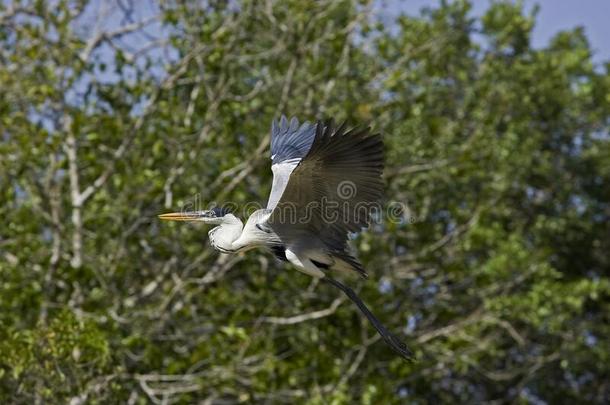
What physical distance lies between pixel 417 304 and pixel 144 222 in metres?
2.96

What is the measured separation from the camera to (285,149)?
631 cm

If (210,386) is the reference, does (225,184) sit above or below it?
above

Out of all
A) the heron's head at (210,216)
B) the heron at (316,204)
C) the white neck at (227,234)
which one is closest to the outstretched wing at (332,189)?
the heron at (316,204)

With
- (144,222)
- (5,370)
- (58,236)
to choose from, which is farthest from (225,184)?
(5,370)

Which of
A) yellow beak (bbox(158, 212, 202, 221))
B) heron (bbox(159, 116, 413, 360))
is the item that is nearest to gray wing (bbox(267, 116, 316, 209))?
heron (bbox(159, 116, 413, 360))

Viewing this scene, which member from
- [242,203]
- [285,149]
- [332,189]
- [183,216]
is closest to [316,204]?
[332,189]

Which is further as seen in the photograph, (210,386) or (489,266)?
(489,266)

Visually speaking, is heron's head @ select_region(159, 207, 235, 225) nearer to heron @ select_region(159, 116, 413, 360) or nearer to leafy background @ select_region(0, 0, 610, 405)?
heron @ select_region(159, 116, 413, 360)

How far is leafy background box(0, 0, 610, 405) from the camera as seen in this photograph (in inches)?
354

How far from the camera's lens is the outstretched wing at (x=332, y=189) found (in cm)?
537

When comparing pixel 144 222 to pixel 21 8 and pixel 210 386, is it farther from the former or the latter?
pixel 21 8

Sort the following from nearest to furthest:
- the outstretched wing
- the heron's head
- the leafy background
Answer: the outstretched wing → the heron's head → the leafy background

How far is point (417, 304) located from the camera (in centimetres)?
1057

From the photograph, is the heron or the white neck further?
the white neck
